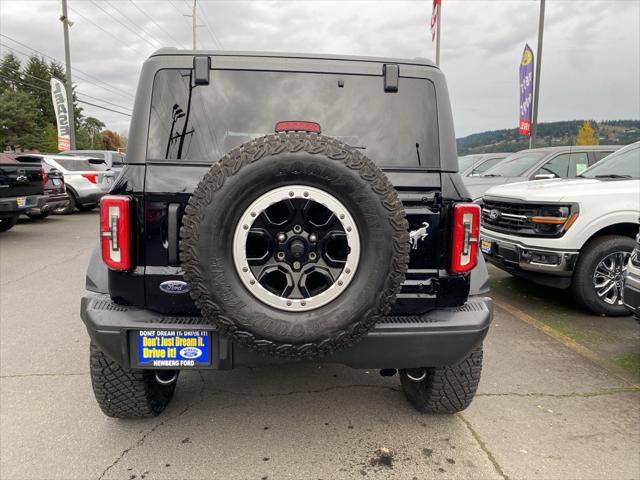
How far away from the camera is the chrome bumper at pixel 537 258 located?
187 inches

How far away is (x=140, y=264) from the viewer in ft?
7.52

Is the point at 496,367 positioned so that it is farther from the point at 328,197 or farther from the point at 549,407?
the point at 328,197

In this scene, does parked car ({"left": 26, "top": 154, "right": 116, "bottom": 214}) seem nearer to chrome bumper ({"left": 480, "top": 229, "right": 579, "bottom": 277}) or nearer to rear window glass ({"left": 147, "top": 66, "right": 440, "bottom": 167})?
chrome bumper ({"left": 480, "top": 229, "right": 579, "bottom": 277})

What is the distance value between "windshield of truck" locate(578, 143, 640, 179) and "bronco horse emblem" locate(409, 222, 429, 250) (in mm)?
3913

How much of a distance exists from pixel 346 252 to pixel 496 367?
86.3 inches

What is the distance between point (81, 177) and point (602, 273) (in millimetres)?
12715

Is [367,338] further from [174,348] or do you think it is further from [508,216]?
[508,216]

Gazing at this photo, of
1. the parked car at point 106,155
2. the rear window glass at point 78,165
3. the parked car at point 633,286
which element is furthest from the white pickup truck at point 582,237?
the parked car at point 106,155

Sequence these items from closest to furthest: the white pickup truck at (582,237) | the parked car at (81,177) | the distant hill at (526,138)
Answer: the white pickup truck at (582,237)
the parked car at (81,177)
the distant hill at (526,138)

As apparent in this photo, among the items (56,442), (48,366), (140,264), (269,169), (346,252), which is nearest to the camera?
(269,169)

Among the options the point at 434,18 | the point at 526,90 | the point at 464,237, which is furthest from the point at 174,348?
the point at 434,18

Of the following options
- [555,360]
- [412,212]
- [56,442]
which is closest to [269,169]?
[412,212]

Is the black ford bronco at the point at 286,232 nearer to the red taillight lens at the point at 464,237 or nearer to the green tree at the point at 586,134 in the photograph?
the red taillight lens at the point at 464,237

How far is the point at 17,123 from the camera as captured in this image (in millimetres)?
50781
